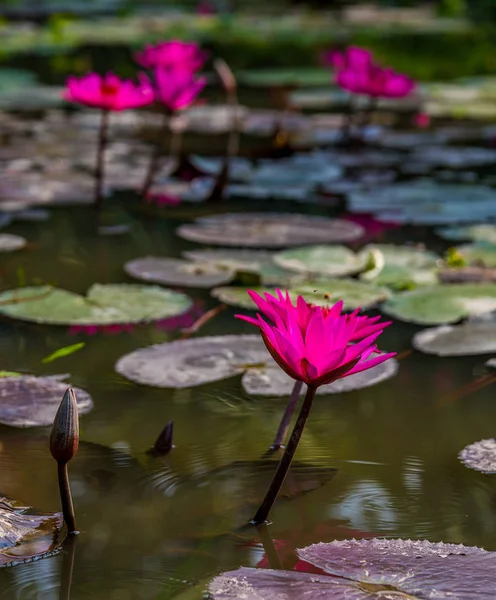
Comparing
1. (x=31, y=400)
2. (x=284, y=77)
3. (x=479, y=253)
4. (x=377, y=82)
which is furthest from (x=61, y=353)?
(x=284, y=77)

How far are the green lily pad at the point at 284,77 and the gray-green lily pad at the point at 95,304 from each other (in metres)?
4.12

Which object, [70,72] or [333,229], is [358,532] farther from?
[70,72]

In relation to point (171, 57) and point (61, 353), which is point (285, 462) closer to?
point (61, 353)

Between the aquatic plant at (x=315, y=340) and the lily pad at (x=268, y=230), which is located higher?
the aquatic plant at (x=315, y=340)

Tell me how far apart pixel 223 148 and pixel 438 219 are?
139 cm

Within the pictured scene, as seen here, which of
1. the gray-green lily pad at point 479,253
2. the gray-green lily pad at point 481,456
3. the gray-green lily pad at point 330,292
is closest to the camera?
the gray-green lily pad at point 481,456

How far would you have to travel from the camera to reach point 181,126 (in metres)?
4.75

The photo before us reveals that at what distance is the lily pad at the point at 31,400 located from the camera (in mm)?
1575

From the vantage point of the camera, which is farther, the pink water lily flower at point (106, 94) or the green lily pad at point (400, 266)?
the pink water lily flower at point (106, 94)

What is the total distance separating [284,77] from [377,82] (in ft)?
8.74

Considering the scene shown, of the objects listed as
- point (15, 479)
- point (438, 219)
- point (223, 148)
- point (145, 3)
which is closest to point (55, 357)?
point (15, 479)

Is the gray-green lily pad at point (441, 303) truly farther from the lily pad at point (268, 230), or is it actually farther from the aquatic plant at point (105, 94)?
the aquatic plant at point (105, 94)

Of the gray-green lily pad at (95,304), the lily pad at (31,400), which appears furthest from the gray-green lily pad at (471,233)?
the lily pad at (31,400)

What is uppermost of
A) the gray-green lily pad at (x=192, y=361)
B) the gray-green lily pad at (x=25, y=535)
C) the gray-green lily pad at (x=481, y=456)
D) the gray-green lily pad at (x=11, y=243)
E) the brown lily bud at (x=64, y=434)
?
the brown lily bud at (x=64, y=434)
